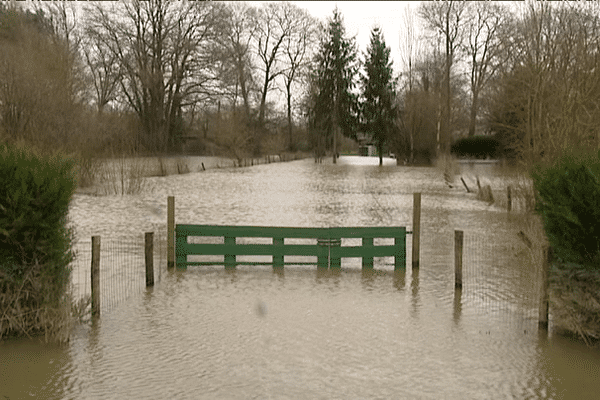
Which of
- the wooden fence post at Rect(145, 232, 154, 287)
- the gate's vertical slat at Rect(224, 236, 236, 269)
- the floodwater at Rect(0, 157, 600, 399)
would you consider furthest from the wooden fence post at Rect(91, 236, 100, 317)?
the gate's vertical slat at Rect(224, 236, 236, 269)

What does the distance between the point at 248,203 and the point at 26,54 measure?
38.5ft

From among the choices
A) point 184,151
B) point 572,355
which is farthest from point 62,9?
point 572,355

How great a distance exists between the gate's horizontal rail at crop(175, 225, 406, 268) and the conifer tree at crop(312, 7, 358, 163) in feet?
162

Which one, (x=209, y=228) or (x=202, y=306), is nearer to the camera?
(x=202, y=306)

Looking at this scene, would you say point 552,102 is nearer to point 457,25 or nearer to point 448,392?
point 448,392

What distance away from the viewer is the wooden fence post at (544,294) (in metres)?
8.74

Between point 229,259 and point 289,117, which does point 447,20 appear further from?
point 229,259

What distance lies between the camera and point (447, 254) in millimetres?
15227

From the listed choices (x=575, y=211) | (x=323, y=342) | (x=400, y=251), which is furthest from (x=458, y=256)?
(x=323, y=342)

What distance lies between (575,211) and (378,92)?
178 feet

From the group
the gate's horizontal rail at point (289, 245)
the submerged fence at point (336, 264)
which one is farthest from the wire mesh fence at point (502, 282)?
the gate's horizontal rail at point (289, 245)

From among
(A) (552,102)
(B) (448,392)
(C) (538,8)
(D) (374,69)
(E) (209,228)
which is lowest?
(B) (448,392)

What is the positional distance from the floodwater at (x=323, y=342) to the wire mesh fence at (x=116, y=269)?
1.34 ft

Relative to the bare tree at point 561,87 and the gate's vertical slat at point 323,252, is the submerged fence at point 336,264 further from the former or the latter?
the bare tree at point 561,87
